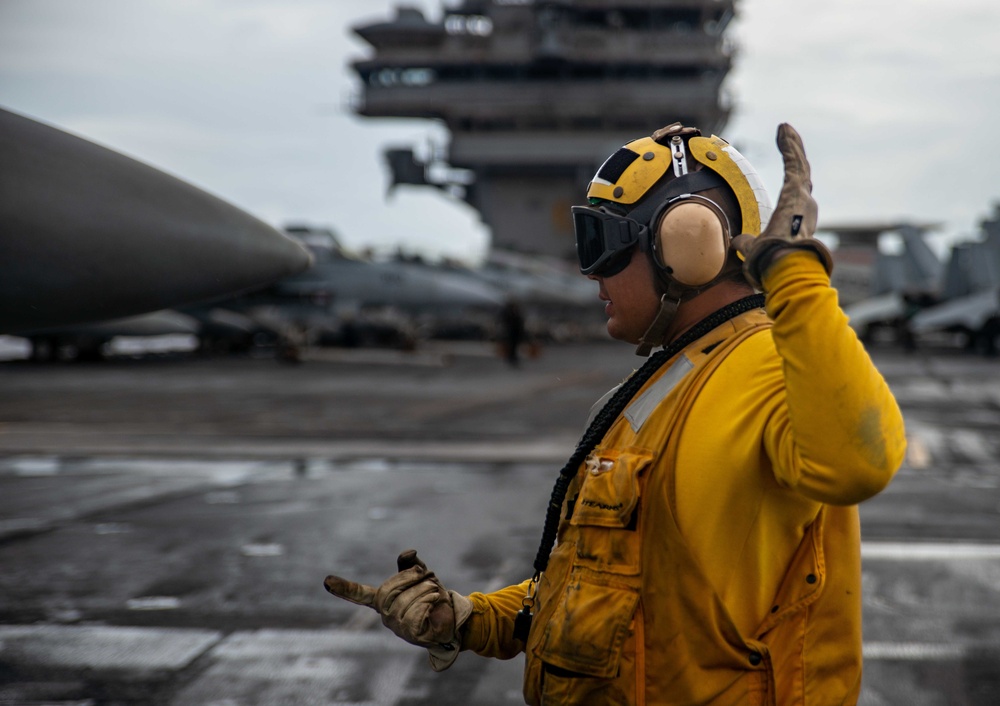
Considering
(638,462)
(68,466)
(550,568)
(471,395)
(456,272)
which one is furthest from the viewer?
(456,272)

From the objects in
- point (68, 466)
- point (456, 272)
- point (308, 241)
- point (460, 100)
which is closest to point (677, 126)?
point (68, 466)

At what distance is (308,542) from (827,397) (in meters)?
4.91

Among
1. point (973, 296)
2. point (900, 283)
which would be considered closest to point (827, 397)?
point (973, 296)

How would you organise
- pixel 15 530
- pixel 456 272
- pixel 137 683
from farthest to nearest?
1. pixel 456 272
2. pixel 15 530
3. pixel 137 683

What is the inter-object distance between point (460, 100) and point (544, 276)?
567 inches

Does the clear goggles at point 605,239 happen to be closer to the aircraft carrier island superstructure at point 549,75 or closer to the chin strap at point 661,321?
the chin strap at point 661,321

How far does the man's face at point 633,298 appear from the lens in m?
1.82

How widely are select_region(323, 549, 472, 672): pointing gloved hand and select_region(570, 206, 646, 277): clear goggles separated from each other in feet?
2.43

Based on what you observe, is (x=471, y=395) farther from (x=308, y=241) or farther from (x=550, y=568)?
(x=550, y=568)

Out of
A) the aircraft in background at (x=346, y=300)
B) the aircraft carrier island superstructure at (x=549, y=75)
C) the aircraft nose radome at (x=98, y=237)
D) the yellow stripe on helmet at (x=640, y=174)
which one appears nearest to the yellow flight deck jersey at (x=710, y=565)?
the yellow stripe on helmet at (x=640, y=174)

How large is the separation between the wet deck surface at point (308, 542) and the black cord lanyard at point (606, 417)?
1.72 m

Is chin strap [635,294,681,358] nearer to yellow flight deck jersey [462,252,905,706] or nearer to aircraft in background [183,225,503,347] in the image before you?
yellow flight deck jersey [462,252,905,706]

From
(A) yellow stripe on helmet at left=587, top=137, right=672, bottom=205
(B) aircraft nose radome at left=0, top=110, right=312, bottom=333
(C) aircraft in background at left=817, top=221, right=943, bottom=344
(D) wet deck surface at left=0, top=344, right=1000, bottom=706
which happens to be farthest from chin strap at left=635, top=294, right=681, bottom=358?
(C) aircraft in background at left=817, top=221, right=943, bottom=344

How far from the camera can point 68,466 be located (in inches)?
332
